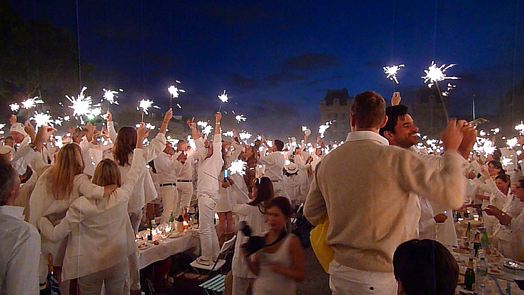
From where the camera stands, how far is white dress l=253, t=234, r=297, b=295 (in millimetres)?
3449

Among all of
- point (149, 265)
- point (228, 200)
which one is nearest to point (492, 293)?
point (149, 265)

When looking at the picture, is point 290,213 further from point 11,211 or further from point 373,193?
point 11,211

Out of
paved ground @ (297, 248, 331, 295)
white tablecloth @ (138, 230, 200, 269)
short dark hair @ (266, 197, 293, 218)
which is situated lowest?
paved ground @ (297, 248, 331, 295)

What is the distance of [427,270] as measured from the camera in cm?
196

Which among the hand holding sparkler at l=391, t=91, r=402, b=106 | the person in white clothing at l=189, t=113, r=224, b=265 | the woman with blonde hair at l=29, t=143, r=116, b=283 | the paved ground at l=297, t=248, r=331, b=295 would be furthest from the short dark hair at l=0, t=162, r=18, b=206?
the paved ground at l=297, t=248, r=331, b=295

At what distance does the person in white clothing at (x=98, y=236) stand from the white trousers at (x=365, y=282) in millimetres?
2614

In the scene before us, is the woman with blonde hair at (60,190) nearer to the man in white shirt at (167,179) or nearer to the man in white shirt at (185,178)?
the man in white shirt at (167,179)

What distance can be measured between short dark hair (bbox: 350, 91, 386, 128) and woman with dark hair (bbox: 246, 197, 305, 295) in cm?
145

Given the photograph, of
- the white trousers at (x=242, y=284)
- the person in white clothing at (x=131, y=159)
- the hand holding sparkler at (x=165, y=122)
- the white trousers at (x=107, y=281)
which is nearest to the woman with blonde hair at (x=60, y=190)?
the white trousers at (x=107, y=281)

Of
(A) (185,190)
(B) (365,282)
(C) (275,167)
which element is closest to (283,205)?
(B) (365,282)

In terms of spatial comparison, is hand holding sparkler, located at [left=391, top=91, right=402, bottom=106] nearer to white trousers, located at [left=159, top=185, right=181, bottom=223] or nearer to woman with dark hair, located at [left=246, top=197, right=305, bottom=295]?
woman with dark hair, located at [left=246, top=197, right=305, bottom=295]

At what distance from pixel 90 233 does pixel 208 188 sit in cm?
389

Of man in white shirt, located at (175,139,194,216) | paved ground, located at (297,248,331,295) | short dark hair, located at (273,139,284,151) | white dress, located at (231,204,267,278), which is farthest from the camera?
short dark hair, located at (273,139,284,151)

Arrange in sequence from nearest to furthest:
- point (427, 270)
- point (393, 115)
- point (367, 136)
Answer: point (427, 270) < point (367, 136) < point (393, 115)
